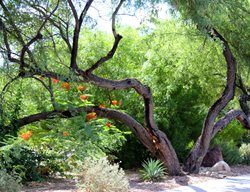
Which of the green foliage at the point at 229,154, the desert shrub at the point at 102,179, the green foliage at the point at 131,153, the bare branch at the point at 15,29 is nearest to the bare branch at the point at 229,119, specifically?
the green foliage at the point at 229,154

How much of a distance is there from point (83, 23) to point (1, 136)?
3.42 meters

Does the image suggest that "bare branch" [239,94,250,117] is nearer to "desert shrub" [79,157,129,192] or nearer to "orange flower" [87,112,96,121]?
"orange flower" [87,112,96,121]

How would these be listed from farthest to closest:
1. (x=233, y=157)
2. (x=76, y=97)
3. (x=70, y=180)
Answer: (x=233, y=157) < (x=76, y=97) < (x=70, y=180)

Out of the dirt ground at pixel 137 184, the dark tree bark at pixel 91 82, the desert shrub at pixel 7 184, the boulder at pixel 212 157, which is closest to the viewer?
the desert shrub at pixel 7 184

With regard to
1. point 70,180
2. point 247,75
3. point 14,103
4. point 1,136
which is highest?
point 247,75

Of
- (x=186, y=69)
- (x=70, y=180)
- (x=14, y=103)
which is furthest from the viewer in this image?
(x=186, y=69)

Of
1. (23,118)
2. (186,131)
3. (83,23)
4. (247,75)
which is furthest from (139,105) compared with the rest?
(83,23)

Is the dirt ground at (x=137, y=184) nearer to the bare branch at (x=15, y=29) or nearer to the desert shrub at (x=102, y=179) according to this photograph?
the desert shrub at (x=102, y=179)

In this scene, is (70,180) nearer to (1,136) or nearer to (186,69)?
(1,136)

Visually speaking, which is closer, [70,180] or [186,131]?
[70,180]

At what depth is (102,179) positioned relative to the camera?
8.45m

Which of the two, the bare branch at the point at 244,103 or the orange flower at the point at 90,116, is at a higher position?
the bare branch at the point at 244,103

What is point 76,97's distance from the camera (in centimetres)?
1333

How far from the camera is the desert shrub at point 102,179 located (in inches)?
333
